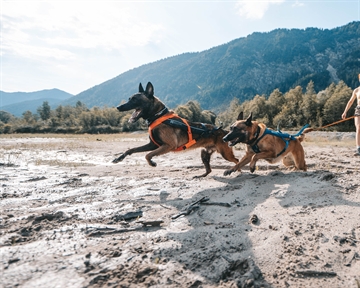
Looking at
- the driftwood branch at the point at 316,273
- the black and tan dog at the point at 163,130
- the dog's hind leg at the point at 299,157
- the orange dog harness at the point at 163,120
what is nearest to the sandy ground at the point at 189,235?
the driftwood branch at the point at 316,273

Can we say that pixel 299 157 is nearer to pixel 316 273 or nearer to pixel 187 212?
pixel 187 212

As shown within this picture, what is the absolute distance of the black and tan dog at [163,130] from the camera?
20.0 feet

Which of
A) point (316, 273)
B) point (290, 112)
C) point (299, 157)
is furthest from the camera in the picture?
point (290, 112)

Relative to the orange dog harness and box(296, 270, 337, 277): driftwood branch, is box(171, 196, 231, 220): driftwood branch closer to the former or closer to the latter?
box(296, 270, 337, 277): driftwood branch

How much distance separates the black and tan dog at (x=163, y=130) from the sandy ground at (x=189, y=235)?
1.40 meters

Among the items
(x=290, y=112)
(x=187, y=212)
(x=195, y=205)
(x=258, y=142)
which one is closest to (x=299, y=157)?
(x=258, y=142)

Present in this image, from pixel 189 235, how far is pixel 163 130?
139 inches

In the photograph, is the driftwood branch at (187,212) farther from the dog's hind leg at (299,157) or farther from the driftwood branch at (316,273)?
the dog's hind leg at (299,157)

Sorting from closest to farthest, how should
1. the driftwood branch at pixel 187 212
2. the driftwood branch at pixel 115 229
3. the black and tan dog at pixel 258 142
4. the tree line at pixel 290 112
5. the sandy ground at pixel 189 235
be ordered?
1. the sandy ground at pixel 189 235
2. the driftwood branch at pixel 115 229
3. the driftwood branch at pixel 187 212
4. the black and tan dog at pixel 258 142
5. the tree line at pixel 290 112

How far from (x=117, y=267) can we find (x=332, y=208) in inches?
116

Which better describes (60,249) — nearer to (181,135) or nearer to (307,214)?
(307,214)

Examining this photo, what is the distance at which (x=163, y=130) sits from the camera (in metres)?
6.11

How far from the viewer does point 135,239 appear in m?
2.82

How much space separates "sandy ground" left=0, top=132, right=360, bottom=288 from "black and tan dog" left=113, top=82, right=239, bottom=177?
140 cm
